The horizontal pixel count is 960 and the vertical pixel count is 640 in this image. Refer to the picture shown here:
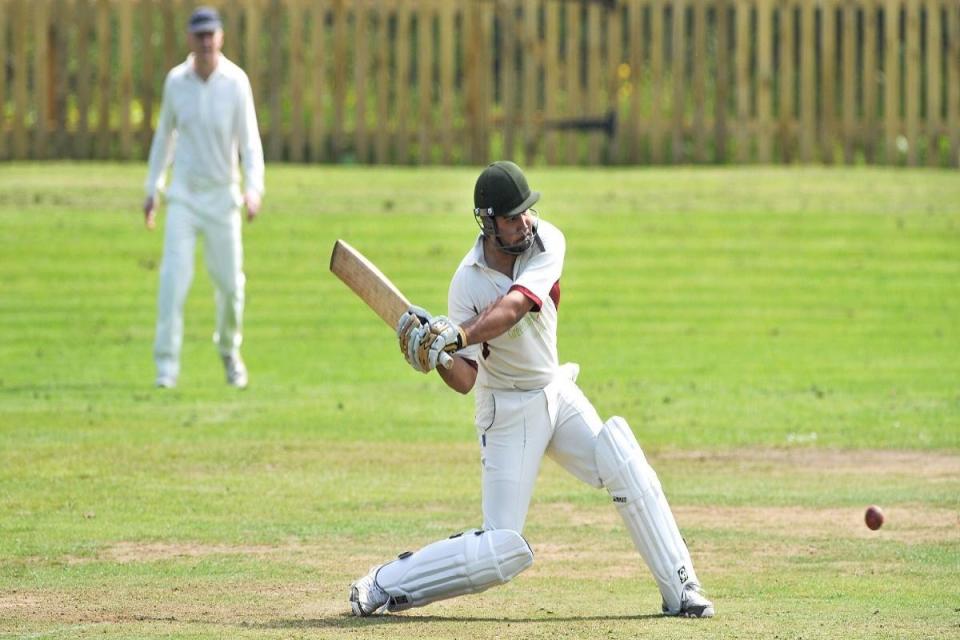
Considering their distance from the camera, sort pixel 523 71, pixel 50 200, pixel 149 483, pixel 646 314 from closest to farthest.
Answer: pixel 149 483
pixel 646 314
pixel 50 200
pixel 523 71

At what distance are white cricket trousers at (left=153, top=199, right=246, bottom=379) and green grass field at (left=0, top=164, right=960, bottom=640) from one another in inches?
20.5

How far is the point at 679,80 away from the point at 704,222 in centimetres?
338

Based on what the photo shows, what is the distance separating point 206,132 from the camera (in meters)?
12.7

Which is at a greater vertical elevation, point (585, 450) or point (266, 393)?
point (585, 450)

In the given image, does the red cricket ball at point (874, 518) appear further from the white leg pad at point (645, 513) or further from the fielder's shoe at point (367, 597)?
the fielder's shoe at point (367, 597)

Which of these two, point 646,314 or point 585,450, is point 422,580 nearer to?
point 585,450

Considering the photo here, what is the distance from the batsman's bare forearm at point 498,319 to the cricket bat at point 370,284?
1.08ft

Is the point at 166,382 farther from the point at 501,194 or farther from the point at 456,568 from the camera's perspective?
the point at 501,194

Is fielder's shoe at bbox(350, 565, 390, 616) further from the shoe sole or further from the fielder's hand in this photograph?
the fielder's hand

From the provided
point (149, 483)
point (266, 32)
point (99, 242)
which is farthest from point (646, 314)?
point (266, 32)

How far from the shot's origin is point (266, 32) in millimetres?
22281

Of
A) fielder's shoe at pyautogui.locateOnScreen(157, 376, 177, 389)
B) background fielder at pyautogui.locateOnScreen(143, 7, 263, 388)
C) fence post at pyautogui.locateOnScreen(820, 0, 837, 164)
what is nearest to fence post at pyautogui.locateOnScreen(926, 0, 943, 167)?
fence post at pyautogui.locateOnScreen(820, 0, 837, 164)

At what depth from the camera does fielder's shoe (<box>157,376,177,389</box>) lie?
1296 cm

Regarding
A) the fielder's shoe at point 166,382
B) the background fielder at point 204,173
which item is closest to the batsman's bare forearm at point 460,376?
the background fielder at point 204,173
